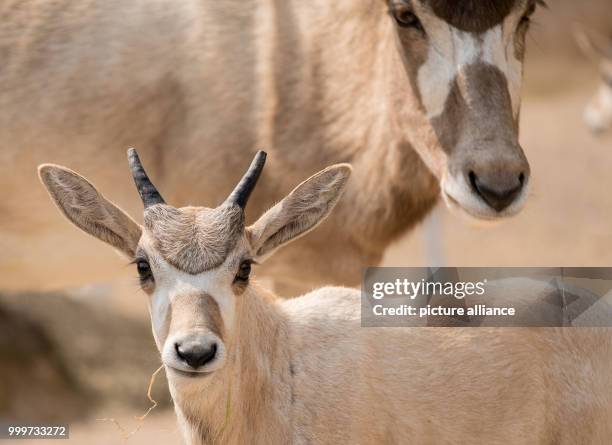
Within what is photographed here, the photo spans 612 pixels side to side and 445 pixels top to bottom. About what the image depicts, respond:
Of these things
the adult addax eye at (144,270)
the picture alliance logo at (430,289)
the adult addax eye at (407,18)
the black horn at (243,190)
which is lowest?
the picture alliance logo at (430,289)

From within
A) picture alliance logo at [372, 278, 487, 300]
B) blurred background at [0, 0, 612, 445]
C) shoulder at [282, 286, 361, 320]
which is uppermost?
shoulder at [282, 286, 361, 320]

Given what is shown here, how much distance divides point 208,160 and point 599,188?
819 cm

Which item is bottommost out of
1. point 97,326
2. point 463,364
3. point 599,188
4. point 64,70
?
point 599,188

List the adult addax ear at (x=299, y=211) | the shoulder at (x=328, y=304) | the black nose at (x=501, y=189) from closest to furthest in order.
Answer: the adult addax ear at (x=299, y=211), the black nose at (x=501, y=189), the shoulder at (x=328, y=304)

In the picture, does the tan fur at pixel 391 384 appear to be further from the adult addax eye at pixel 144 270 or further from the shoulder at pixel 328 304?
the adult addax eye at pixel 144 270

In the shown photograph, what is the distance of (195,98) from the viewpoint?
6.23 metres

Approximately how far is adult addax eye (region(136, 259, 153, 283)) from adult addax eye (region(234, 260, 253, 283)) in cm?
33

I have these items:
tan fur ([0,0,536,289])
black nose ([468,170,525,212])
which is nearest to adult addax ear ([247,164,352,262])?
black nose ([468,170,525,212])

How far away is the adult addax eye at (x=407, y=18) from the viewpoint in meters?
5.61

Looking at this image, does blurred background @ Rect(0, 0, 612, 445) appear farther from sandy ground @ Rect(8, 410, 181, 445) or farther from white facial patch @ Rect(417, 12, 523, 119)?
white facial patch @ Rect(417, 12, 523, 119)

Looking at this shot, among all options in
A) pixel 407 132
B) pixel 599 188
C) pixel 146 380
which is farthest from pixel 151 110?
pixel 599 188

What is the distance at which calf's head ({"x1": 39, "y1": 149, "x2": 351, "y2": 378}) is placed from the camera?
14.3 ft

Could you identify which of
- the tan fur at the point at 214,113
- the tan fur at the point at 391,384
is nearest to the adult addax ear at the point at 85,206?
the tan fur at the point at 391,384

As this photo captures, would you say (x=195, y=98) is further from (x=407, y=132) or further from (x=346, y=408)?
(x=346, y=408)
